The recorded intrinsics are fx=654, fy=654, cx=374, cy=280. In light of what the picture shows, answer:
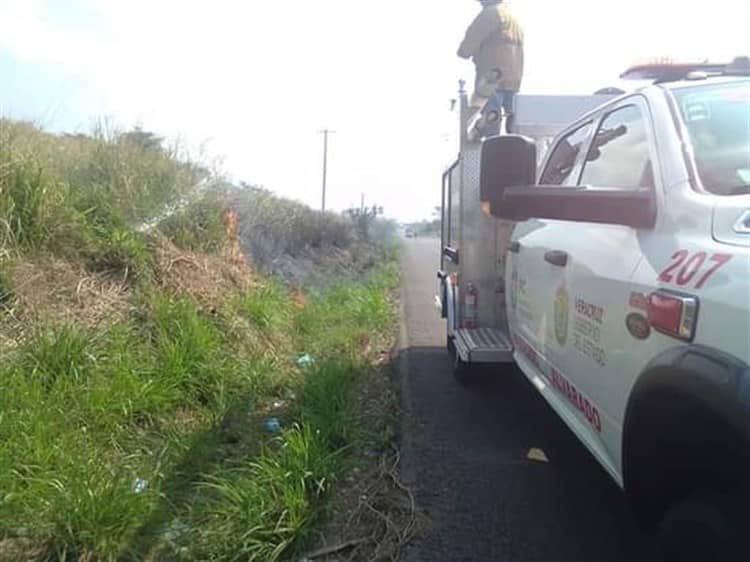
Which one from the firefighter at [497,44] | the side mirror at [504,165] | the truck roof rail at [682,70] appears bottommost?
the side mirror at [504,165]

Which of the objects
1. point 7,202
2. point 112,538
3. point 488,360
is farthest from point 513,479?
point 7,202

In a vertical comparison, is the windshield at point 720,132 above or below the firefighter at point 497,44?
below

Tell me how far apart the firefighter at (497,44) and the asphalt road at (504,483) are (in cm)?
268

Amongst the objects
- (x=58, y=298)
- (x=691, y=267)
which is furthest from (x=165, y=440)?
(x=691, y=267)

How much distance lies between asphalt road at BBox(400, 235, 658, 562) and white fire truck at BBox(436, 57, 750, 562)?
0.70m

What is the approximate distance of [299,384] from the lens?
18.3 feet

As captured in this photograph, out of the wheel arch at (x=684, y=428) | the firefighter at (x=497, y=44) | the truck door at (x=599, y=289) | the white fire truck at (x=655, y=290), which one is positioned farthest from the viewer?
the firefighter at (x=497, y=44)

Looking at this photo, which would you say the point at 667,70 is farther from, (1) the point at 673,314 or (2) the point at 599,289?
(1) the point at 673,314

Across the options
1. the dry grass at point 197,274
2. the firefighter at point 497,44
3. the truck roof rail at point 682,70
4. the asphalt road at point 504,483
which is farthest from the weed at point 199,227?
the truck roof rail at point 682,70

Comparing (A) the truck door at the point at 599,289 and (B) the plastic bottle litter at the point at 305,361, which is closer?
(A) the truck door at the point at 599,289

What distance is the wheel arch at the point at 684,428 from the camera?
1.65m

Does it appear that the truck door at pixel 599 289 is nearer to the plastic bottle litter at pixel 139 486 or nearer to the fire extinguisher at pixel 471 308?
the fire extinguisher at pixel 471 308

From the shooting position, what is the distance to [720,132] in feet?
8.05

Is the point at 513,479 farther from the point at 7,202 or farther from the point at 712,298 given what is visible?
the point at 7,202
